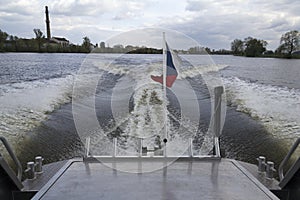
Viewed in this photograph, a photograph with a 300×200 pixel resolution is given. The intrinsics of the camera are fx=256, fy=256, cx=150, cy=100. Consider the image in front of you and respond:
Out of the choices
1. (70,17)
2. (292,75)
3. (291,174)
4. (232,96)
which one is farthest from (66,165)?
(292,75)

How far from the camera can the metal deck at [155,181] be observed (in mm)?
1616

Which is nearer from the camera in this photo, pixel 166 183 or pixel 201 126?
pixel 166 183

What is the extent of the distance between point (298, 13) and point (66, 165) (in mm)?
10374

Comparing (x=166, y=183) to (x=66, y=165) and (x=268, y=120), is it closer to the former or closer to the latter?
(x=66, y=165)

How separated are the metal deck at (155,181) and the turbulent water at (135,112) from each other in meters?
1.62

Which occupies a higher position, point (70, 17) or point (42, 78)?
point (70, 17)

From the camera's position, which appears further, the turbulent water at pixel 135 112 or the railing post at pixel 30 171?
the turbulent water at pixel 135 112

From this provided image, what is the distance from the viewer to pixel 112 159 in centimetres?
220

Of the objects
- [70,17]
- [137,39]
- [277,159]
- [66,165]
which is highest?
[70,17]

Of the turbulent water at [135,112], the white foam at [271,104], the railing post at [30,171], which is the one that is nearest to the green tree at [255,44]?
the turbulent water at [135,112]

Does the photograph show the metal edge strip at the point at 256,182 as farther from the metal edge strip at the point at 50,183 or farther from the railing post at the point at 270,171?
the metal edge strip at the point at 50,183

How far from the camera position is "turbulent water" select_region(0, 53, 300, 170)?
15.1ft

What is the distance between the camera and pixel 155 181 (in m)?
1.81

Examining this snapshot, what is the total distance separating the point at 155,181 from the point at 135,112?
4761 mm
